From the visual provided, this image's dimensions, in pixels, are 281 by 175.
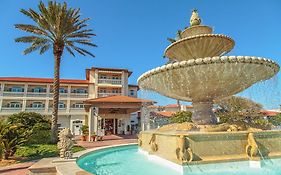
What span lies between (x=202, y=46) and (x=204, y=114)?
122 inches

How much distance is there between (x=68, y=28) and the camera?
19547mm

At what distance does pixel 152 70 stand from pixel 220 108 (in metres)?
36.2

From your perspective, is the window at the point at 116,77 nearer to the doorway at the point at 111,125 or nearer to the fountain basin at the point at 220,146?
the doorway at the point at 111,125

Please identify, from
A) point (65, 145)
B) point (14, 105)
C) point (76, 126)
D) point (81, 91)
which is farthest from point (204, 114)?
point (14, 105)

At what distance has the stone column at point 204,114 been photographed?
885 cm

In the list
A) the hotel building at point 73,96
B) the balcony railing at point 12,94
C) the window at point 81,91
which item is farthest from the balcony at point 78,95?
the balcony railing at point 12,94

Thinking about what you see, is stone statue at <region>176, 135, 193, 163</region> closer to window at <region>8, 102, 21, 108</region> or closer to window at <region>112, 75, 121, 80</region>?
window at <region>112, 75, 121, 80</region>

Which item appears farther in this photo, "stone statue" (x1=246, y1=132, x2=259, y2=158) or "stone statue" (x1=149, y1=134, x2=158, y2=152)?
"stone statue" (x1=149, y1=134, x2=158, y2=152)

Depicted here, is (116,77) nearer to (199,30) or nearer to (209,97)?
(199,30)

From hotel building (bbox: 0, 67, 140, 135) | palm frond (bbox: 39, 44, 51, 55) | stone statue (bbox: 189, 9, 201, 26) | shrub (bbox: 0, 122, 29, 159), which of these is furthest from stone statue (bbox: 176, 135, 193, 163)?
hotel building (bbox: 0, 67, 140, 135)

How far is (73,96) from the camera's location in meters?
38.1

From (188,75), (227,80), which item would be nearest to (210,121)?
(227,80)

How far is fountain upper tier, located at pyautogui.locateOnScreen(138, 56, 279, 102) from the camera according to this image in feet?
21.8

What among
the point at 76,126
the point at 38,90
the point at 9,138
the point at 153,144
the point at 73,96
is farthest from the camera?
the point at 73,96
